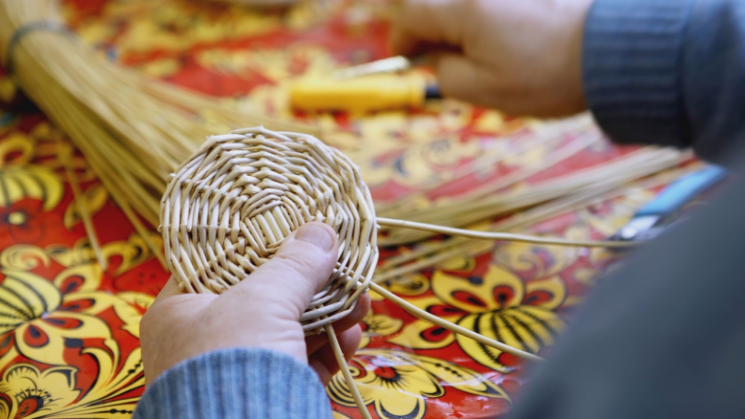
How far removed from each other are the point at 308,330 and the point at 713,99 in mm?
481

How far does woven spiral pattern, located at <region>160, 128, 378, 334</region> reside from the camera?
1.39 feet

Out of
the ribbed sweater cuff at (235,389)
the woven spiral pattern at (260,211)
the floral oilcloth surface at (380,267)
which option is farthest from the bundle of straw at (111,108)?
the ribbed sweater cuff at (235,389)

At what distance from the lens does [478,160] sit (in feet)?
2.63

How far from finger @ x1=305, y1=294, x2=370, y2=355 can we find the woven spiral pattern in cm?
3

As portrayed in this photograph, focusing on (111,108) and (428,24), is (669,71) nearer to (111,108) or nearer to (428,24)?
(428,24)

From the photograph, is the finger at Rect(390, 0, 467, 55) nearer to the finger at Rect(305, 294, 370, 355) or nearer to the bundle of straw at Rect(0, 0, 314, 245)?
the bundle of straw at Rect(0, 0, 314, 245)

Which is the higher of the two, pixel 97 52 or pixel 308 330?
pixel 97 52

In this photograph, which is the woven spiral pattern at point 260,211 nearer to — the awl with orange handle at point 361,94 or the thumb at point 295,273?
the thumb at point 295,273

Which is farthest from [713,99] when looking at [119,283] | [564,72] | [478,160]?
[119,283]

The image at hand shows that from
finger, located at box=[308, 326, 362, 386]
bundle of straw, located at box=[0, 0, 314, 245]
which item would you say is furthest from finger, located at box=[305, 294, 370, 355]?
bundle of straw, located at box=[0, 0, 314, 245]

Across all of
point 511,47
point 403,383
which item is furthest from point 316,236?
point 511,47

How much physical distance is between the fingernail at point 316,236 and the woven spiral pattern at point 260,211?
0.06 ft

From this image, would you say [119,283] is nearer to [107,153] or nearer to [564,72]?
[107,153]

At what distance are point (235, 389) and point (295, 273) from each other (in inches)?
3.3
